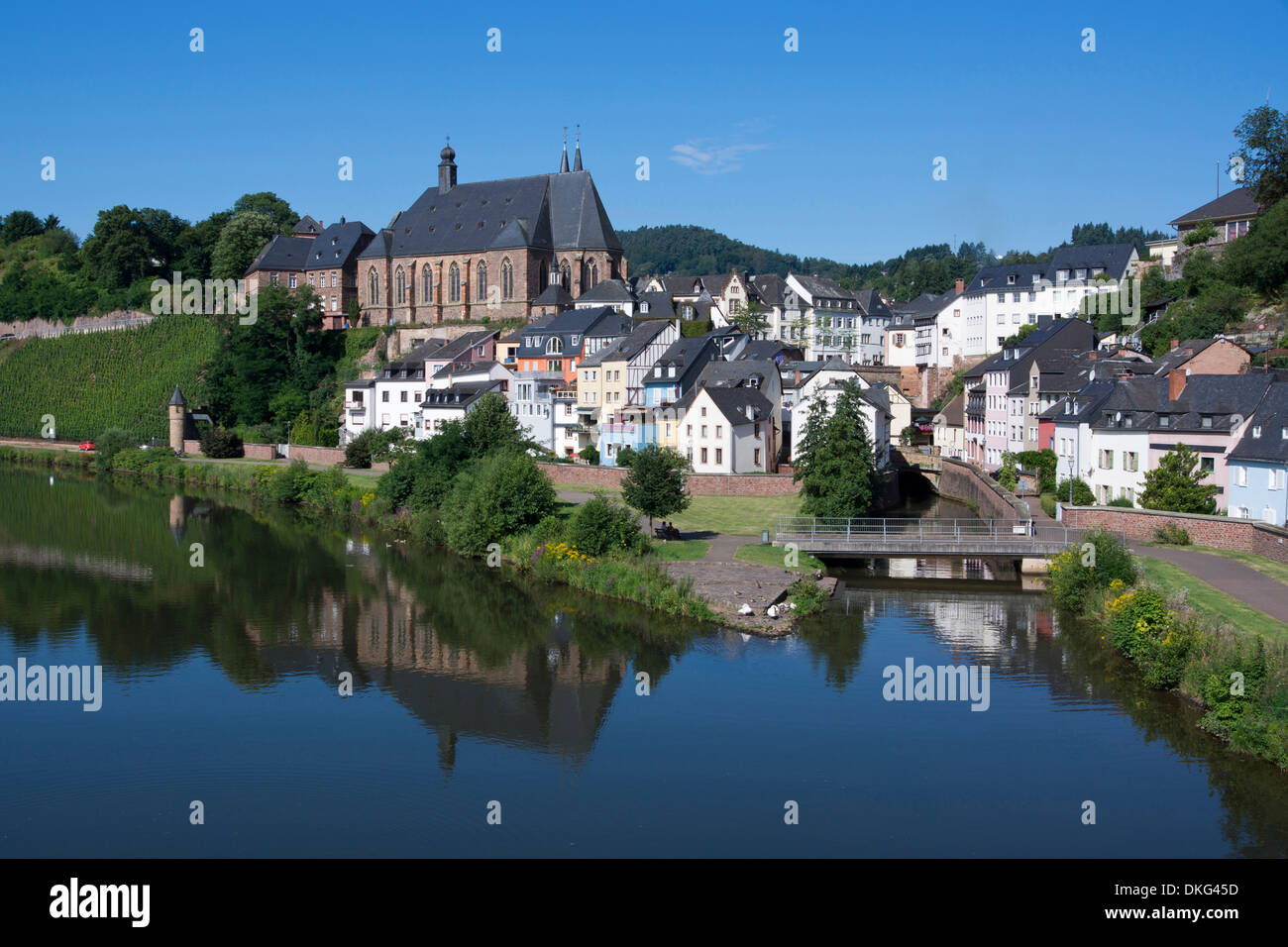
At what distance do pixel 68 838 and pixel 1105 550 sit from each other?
23997 millimetres

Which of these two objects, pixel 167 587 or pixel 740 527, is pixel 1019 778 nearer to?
pixel 740 527

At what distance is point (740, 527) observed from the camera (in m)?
41.3

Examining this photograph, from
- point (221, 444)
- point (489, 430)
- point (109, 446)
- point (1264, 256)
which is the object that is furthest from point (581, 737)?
point (109, 446)

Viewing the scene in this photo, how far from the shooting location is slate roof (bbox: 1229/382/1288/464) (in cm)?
3353

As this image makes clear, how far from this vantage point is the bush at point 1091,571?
29797 millimetres

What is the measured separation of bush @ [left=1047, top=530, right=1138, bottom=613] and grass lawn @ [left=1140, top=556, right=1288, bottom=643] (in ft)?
2.07

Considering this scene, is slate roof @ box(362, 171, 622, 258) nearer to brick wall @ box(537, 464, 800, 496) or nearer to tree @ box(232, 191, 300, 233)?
tree @ box(232, 191, 300, 233)

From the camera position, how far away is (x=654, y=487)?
37562 mm

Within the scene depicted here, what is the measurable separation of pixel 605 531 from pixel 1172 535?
16.2 m

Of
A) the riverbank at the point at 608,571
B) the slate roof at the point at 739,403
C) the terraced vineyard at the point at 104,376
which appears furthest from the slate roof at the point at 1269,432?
the terraced vineyard at the point at 104,376

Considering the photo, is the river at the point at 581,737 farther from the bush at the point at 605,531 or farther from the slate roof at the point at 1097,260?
the slate roof at the point at 1097,260

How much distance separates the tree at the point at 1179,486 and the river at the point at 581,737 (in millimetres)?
6211

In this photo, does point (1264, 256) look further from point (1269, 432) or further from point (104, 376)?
point (104, 376)

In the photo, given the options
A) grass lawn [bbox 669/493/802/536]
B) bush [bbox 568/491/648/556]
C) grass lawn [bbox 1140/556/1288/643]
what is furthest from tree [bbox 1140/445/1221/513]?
bush [bbox 568/491/648/556]
